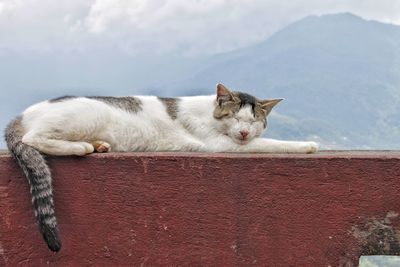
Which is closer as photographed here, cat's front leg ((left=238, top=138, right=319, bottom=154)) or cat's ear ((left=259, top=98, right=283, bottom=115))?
cat's front leg ((left=238, top=138, right=319, bottom=154))

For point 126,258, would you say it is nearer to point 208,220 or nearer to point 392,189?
point 208,220

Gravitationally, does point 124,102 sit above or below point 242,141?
above

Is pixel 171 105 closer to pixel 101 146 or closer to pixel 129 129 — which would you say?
pixel 129 129

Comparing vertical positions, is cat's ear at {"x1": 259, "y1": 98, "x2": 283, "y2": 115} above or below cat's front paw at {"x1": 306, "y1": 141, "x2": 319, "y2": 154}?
above

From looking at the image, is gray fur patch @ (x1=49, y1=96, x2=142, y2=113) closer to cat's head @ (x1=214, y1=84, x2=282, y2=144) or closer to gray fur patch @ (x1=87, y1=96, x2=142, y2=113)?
gray fur patch @ (x1=87, y1=96, x2=142, y2=113)

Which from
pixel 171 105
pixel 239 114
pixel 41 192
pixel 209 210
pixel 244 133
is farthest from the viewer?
pixel 171 105

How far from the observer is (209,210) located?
3.33 m

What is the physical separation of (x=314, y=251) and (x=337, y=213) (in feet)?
0.86

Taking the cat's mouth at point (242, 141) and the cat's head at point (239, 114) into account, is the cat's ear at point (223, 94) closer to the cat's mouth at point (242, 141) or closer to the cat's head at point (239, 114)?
the cat's head at point (239, 114)

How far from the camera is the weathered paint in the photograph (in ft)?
10.8

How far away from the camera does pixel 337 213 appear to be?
130 inches

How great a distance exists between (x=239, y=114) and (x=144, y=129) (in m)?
0.68

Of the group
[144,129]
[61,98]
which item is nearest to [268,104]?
[144,129]

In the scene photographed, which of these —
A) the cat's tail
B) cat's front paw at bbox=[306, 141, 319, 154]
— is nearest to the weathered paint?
the cat's tail
